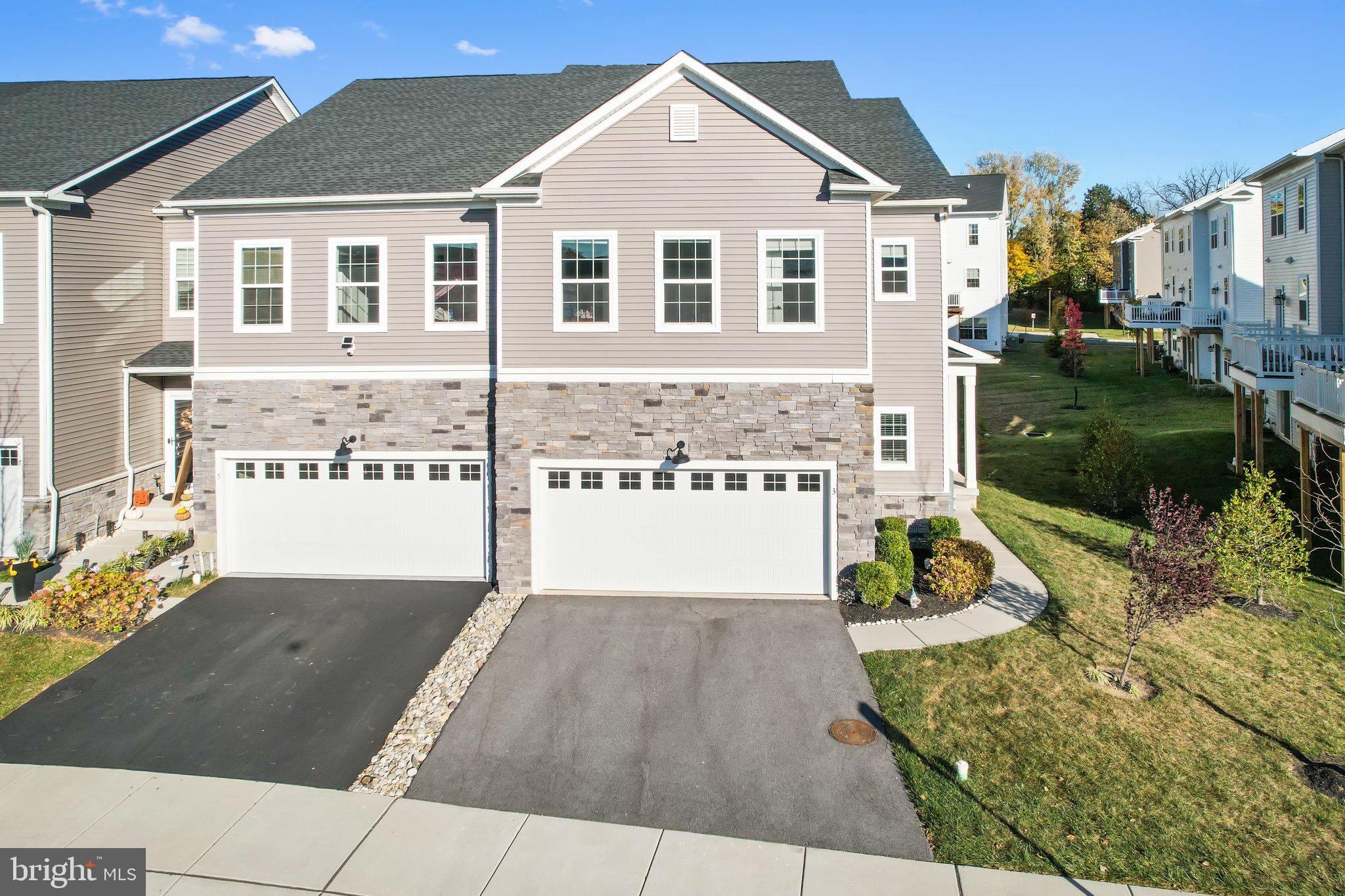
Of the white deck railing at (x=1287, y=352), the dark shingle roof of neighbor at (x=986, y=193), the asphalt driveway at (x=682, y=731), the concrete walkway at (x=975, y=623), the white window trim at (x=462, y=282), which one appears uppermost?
the dark shingle roof of neighbor at (x=986, y=193)

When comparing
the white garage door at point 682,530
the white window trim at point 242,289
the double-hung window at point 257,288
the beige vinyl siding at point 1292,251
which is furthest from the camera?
the beige vinyl siding at point 1292,251

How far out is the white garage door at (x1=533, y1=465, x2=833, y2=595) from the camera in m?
13.9

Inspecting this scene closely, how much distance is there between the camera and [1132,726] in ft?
31.4

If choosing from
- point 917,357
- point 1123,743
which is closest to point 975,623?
point 1123,743

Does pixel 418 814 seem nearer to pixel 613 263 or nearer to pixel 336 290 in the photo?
pixel 613 263

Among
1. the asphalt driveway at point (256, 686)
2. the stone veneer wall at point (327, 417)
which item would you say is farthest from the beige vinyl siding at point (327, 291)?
the asphalt driveway at point (256, 686)

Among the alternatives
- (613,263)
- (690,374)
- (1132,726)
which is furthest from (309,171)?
(1132,726)

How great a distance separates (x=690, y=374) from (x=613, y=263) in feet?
7.44

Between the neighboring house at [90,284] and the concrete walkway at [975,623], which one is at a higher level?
the neighboring house at [90,284]

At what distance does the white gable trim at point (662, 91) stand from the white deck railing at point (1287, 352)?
10.8 m

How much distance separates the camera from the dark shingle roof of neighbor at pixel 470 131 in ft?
50.2

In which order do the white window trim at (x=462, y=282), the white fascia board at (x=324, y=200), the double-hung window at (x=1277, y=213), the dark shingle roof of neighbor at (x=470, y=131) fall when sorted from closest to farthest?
1. the white fascia board at (x=324, y=200)
2. the white window trim at (x=462, y=282)
3. the dark shingle roof of neighbor at (x=470, y=131)
4. the double-hung window at (x=1277, y=213)

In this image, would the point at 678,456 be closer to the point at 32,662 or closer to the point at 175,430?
the point at 32,662

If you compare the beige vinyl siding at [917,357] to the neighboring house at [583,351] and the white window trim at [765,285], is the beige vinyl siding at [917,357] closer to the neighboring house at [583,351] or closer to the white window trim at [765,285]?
the neighboring house at [583,351]
